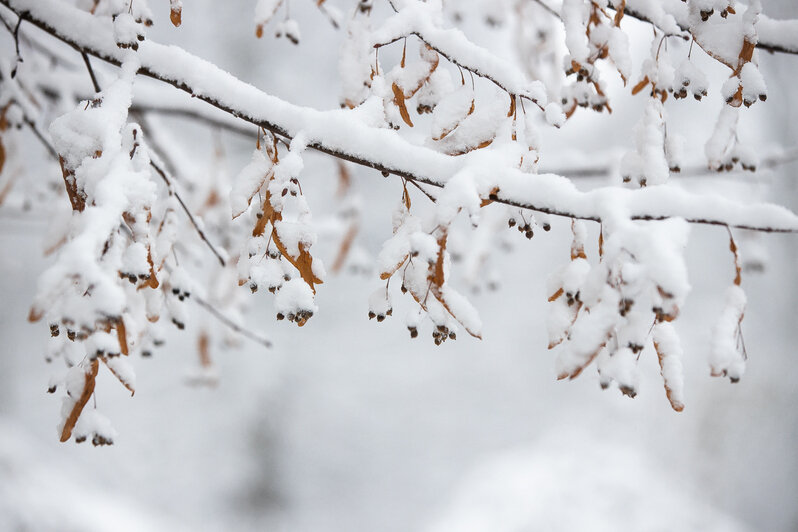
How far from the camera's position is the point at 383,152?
0.86 meters

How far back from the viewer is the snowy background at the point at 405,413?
6.64m

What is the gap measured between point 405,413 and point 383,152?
365 inches

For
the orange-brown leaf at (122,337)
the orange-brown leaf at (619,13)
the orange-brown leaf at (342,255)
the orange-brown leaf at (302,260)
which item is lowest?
the orange-brown leaf at (122,337)

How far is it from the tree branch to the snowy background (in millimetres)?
5143

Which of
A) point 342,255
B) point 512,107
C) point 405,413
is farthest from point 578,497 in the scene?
point 512,107

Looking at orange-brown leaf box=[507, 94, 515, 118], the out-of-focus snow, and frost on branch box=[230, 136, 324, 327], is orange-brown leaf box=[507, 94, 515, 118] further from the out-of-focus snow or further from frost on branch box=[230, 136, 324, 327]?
the out-of-focus snow

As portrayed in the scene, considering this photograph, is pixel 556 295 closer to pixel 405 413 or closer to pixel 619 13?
pixel 619 13

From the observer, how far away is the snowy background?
664 centimetres

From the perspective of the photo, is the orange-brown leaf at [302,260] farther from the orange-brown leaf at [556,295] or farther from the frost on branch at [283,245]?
the orange-brown leaf at [556,295]

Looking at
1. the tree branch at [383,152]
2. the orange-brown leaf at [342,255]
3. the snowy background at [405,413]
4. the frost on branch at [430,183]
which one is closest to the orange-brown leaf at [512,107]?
the frost on branch at [430,183]

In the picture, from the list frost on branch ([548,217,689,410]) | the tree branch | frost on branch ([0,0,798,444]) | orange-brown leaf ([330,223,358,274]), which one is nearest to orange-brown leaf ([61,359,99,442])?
frost on branch ([0,0,798,444])

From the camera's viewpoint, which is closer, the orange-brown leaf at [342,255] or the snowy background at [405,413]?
the orange-brown leaf at [342,255]

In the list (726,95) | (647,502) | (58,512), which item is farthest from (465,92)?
(647,502)

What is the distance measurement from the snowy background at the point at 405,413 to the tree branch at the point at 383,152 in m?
5.14
